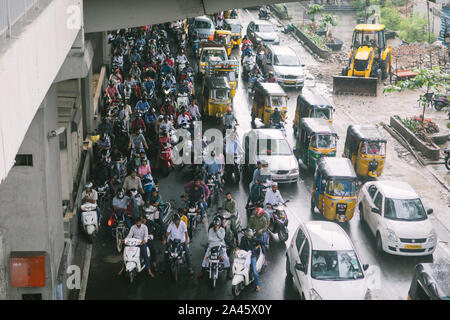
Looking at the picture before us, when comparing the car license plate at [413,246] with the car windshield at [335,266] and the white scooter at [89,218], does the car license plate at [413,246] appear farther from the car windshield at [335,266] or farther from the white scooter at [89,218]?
the white scooter at [89,218]

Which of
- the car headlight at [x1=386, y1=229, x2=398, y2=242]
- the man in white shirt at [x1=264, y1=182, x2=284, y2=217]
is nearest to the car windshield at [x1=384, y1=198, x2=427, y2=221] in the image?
the car headlight at [x1=386, y1=229, x2=398, y2=242]

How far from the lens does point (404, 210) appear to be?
1828 centimetres

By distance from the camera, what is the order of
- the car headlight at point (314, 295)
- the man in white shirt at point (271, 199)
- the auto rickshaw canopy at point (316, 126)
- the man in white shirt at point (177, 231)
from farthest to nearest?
the auto rickshaw canopy at point (316, 126), the man in white shirt at point (271, 199), the man in white shirt at point (177, 231), the car headlight at point (314, 295)

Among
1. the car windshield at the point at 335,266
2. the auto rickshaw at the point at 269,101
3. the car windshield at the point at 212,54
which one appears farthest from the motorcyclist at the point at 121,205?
the car windshield at the point at 212,54

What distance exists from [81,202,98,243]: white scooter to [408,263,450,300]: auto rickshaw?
26.7 ft

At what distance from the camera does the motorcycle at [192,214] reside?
18312mm

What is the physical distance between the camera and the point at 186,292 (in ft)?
52.0

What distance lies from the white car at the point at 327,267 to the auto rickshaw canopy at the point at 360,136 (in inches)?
304

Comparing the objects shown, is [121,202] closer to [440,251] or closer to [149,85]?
[440,251]

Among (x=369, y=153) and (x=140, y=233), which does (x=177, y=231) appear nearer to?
(x=140, y=233)

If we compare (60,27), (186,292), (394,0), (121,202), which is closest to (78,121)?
(121,202)

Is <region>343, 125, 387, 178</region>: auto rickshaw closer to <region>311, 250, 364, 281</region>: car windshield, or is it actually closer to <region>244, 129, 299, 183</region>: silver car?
<region>244, 129, 299, 183</region>: silver car

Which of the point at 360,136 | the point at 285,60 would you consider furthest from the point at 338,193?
the point at 285,60

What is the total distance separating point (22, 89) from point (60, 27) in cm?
373
